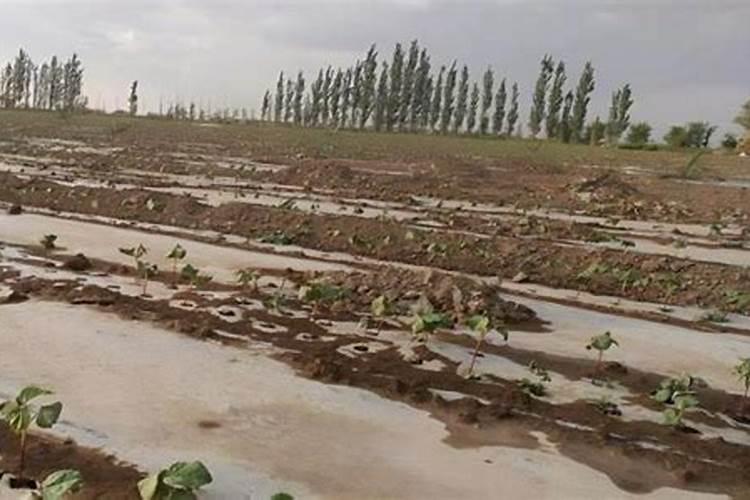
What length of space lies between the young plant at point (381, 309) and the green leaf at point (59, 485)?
326 cm

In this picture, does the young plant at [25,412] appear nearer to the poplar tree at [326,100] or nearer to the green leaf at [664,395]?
the green leaf at [664,395]

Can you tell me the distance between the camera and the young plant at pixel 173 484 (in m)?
3.10

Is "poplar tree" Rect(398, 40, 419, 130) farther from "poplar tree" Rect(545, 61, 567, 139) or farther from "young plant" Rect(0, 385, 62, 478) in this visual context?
"young plant" Rect(0, 385, 62, 478)

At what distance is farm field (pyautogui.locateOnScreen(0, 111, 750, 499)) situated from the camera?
13.3 feet

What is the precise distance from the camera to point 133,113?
66.0 meters

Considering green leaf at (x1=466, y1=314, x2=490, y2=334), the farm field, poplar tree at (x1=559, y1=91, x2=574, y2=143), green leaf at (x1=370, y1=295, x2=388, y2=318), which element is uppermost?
poplar tree at (x1=559, y1=91, x2=574, y2=143)

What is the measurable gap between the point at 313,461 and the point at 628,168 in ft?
87.3

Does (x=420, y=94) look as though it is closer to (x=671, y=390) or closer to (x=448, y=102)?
(x=448, y=102)

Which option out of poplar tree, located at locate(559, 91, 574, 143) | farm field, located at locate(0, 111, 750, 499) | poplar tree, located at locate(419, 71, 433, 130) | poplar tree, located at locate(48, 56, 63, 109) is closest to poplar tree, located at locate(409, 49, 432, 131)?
poplar tree, located at locate(419, 71, 433, 130)

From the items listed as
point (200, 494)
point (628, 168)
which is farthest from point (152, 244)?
point (628, 168)

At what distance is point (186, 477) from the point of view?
314 cm

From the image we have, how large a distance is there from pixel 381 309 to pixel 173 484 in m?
3.15

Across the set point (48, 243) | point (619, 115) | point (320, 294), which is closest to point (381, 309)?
point (320, 294)

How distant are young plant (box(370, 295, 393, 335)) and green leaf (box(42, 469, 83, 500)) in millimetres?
3264
